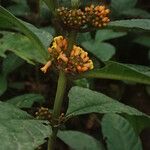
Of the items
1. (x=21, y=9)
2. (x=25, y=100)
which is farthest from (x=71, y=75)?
(x=21, y=9)

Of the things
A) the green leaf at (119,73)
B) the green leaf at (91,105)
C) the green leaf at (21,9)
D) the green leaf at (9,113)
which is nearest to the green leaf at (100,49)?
the green leaf at (21,9)

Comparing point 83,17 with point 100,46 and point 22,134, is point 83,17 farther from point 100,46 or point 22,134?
point 100,46

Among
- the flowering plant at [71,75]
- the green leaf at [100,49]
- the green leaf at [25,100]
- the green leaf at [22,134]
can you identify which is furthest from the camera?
the green leaf at [100,49]

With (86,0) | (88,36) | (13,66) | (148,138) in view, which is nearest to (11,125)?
(86,0)

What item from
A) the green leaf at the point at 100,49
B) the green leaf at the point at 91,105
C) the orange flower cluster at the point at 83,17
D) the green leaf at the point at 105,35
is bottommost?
the green leaf at the point at 100,49

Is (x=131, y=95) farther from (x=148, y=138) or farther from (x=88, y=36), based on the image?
(x=88, y=36)

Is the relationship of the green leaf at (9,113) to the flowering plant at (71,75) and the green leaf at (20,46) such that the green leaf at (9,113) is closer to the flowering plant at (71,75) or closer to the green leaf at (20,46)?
the flowering plant at (71,75)

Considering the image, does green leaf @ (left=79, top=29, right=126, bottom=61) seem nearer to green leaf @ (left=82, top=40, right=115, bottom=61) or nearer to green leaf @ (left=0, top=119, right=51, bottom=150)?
green leaf @ (left=82, top=40, right=115, bottom=61)

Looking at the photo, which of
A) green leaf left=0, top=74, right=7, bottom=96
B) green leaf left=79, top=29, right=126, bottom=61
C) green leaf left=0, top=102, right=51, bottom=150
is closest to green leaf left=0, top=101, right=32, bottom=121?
green leaf left=0, top=102, right=51, bottom=150
